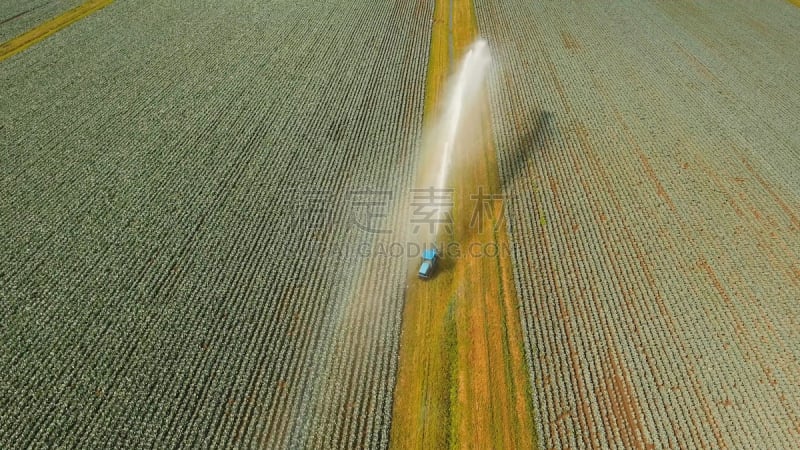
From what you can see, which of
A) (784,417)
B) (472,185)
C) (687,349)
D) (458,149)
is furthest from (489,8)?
(784,417)

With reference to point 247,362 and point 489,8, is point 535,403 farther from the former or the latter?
point 489,8

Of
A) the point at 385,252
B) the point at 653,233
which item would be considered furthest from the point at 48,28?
the point at 653,233

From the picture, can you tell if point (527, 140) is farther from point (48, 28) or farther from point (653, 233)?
point (48, 28)

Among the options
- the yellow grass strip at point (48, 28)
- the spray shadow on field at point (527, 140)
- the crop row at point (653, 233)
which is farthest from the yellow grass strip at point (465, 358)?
the yellow grass strip at point (48, 28)

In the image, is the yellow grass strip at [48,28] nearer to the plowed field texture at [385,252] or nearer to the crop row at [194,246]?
the plowed field texture at [385,252]

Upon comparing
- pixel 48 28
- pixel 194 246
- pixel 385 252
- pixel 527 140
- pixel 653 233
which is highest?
pixel 48 28
